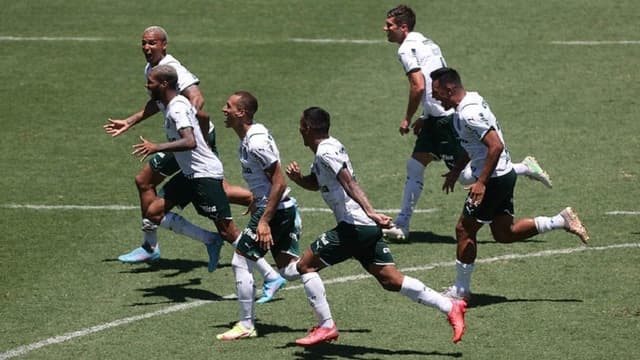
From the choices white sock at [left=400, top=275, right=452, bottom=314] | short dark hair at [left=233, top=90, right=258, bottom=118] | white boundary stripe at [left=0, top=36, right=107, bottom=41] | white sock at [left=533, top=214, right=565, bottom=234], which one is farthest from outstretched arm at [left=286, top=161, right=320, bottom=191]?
white boundary stripe at [left=0, top=36, right=107, bottom=41]

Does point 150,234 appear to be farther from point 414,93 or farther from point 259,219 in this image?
point 414,93

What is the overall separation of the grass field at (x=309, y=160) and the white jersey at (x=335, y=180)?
4.08 feet

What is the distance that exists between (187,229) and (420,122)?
3.25 meters

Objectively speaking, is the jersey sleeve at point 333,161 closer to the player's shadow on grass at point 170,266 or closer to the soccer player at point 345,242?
Answer: the soccer player at point 345,242

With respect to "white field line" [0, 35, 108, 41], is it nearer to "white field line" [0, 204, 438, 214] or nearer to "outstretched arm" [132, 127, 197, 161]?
"white field line" [0, 204, 438, 214]

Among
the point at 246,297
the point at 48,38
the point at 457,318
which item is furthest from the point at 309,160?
the point at 48,38

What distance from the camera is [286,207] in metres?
13.6

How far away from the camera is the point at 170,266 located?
627 inches

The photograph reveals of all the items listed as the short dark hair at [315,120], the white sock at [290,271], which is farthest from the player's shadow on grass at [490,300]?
the short dark hair at [315,120]

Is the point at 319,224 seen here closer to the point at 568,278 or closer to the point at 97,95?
the point at 568,278

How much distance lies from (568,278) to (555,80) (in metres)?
8.49

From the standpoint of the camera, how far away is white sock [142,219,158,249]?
51.6 feet

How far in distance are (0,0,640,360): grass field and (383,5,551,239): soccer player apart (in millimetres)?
573

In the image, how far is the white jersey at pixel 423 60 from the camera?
54.5 feet
